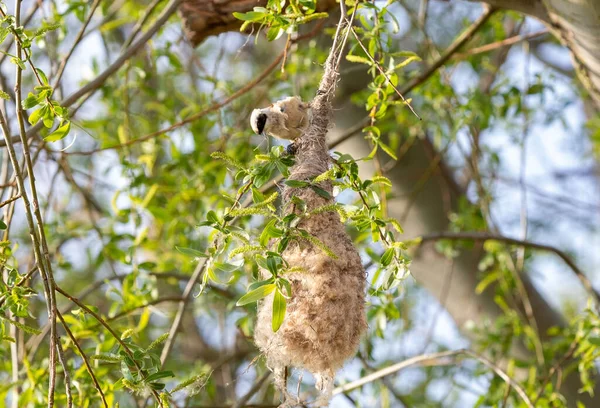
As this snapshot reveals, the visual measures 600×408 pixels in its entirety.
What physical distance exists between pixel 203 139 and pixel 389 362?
1.12 meters

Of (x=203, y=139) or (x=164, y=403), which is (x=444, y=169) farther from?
(x=164, y=403)

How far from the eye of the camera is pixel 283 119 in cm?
120

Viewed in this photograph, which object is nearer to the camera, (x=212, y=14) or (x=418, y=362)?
(x=212, y=14)

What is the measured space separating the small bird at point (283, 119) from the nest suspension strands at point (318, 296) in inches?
2.0

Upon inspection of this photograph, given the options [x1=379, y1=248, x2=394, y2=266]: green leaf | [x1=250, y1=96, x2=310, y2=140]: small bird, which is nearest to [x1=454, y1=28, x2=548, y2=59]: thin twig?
[x1=250, y1=96, x2=310, y2=140]: small bird

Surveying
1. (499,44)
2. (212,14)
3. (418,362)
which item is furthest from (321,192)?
(499,44)

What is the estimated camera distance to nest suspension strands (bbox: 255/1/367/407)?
1042 mm

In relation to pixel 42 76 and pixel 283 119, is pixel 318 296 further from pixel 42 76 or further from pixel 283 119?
pixel 42 76

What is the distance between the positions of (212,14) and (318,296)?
89cm

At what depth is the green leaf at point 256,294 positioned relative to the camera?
949mm

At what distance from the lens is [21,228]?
12.3ft

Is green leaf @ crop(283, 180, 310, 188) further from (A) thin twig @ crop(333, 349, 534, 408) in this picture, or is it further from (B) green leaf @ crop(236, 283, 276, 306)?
(A) thin twig @ crop(333, 349, 534, 408)

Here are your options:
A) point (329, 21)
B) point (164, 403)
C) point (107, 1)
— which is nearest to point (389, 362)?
point (329, 21)

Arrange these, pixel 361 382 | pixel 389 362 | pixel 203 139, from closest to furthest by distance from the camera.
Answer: pixel 361 382, pixel 203 139, pixel 389 362
